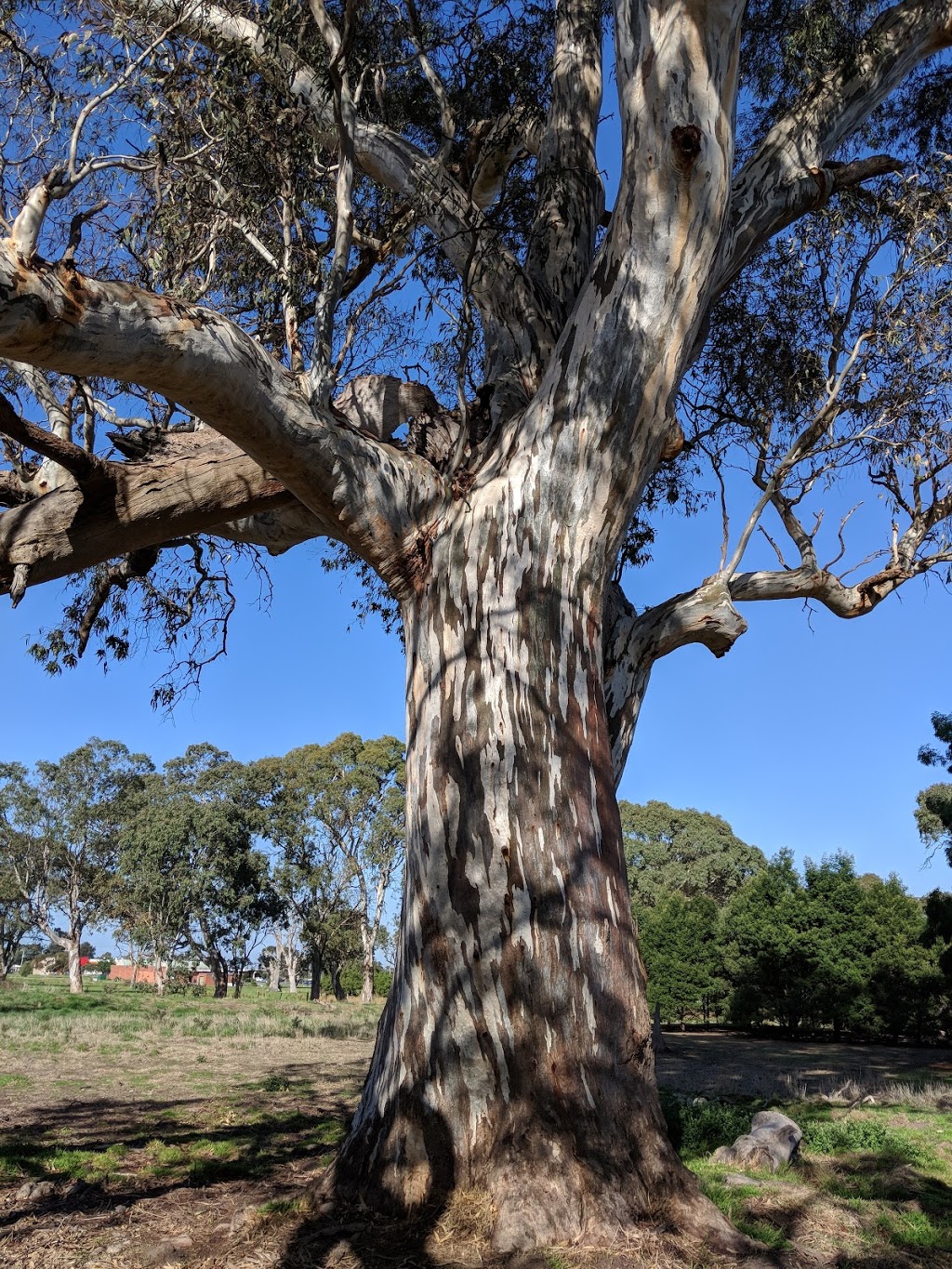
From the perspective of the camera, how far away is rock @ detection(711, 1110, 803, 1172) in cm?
412

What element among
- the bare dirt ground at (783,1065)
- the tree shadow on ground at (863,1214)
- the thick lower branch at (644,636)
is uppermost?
the thick lower branch at (644,636)

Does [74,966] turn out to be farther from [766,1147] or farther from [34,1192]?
[766,1147]

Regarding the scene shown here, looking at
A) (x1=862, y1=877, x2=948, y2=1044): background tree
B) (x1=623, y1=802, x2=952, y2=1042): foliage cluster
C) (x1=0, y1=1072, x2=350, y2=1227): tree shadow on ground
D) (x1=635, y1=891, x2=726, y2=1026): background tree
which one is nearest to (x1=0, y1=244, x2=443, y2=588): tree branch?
(x1=0, y1=1072, x2=350, y2=1227): tree shadow on ground

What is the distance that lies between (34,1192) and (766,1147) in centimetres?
301

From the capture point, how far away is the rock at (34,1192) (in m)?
3.44

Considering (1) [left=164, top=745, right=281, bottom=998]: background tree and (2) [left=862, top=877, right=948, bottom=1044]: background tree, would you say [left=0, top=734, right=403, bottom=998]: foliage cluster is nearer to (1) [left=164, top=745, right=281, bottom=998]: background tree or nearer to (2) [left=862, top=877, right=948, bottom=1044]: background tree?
(1) [left=164, top=745, right=281, bottom=998]: background tree

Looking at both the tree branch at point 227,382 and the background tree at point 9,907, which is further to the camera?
the background tree at point 9,907

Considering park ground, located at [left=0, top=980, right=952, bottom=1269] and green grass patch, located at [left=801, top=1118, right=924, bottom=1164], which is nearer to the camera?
park ground, located at [left=0, top=980, right=952, bottom=1269]

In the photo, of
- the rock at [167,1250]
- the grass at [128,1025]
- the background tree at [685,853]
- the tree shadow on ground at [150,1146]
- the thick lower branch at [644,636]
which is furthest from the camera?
the background tree at [685,853]

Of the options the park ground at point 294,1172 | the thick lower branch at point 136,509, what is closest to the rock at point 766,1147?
the park ground at point 294,1172

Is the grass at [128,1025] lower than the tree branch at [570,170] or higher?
lower

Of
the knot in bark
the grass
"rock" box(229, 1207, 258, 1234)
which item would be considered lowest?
"rock" box(229, 1207, 258, 1234)

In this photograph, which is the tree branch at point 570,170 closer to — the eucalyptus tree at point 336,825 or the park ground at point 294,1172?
the park ground at point 294,1172

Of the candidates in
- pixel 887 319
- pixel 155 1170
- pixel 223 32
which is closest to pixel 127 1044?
pixel 155 1170
